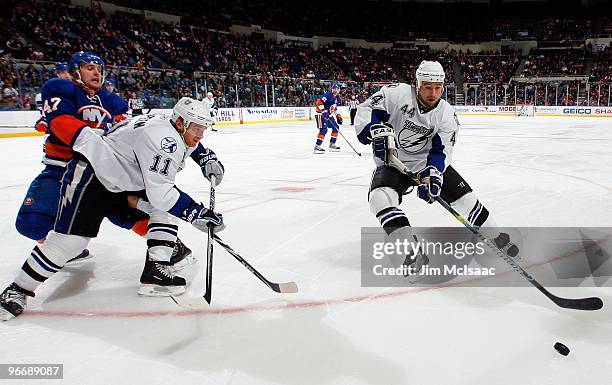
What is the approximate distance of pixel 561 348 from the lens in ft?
5.39

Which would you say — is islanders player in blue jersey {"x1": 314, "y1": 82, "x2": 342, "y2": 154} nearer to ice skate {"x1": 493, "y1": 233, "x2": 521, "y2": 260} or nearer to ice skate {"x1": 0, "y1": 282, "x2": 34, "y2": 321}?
ice skate {"x1": 493, "y1": 233, "x2": 521, "y2": 260}

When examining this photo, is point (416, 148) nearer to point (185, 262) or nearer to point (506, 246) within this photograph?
point (506, 246)

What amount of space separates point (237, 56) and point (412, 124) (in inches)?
897

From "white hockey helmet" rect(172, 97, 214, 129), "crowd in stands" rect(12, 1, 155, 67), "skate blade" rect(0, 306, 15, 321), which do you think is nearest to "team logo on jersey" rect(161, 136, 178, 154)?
"white hockey helmet" rect(172, 97, 214, 129)

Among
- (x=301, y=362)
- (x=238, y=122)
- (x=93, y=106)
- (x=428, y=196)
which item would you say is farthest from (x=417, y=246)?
(x=238, y=122)

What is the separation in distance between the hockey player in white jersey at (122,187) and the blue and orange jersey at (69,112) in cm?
15

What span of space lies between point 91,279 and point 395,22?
34437 millimetres

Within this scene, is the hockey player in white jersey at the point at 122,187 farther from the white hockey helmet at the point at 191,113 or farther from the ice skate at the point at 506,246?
the ice skate at the point at 506,246

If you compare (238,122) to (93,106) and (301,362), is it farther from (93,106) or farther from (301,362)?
(301,362)

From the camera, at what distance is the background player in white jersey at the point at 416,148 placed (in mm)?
2467

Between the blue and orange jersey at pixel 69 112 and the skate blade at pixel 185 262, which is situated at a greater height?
the blue and orange jersey at pixel 69 112

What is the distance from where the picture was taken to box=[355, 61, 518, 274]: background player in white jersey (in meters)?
2.47

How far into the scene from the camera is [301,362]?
1.66 metres

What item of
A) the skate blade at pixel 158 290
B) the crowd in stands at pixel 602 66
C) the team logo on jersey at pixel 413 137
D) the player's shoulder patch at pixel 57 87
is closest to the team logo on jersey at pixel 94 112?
the player's shoulder patch at pixel 57 87
